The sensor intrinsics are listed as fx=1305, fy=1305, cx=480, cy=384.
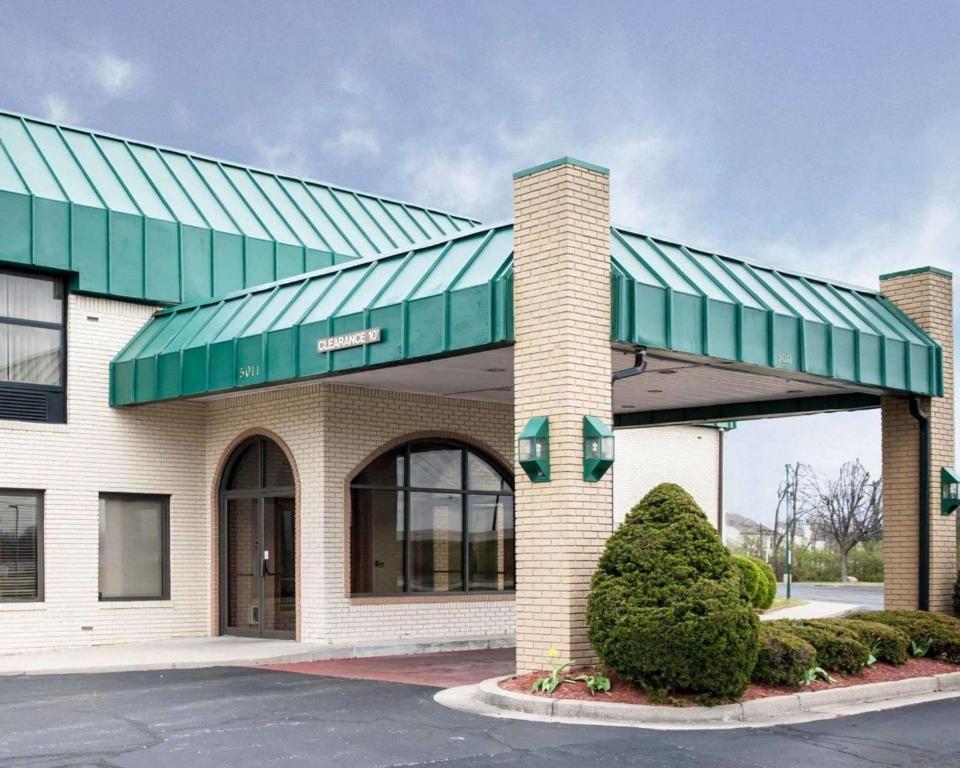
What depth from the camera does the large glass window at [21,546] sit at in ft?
65.2

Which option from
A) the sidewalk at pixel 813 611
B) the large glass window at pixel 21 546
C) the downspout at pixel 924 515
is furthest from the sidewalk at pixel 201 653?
the sidewalk at pixel 813 611

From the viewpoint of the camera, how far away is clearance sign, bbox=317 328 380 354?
1627 cm

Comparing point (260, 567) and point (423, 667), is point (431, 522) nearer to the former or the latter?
point (260, 567)

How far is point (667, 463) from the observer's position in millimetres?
33062

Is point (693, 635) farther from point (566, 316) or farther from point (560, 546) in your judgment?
point (566, 316)

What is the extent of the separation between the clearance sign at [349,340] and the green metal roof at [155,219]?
5.61m

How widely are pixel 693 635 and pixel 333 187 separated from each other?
53.3 ft

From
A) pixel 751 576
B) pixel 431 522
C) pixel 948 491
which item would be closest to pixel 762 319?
pixel 948 491

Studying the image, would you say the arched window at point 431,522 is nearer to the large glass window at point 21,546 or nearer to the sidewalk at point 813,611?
the large glass window at point 21,546

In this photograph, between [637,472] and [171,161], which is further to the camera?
[637,472]

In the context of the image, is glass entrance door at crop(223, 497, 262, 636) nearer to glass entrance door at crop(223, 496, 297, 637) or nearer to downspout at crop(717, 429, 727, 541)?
glass entrance door at crop(223, 496, 297, 637)

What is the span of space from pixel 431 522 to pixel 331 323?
208 inches

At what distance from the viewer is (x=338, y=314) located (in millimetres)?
16906

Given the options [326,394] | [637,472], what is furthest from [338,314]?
[637,472]
